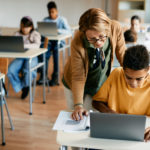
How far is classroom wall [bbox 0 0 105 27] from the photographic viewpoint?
842 cm

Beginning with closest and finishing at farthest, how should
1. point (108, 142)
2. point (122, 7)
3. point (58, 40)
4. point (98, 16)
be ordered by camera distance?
point (108, 142) < point (98, 16) < point (58, 40) < point (122, 7)

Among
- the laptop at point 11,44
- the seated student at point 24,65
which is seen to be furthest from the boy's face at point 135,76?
the seated student at point 24,65

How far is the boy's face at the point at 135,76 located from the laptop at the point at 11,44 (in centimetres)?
202

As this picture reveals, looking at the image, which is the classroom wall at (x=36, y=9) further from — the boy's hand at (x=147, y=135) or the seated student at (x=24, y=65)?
the boy's hand at (x=147, y=135)

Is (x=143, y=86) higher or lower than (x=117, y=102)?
higher

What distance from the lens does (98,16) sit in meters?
1.48

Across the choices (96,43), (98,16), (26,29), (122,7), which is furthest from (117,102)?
(122,7)

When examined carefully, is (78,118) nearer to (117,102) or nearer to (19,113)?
(117,102)

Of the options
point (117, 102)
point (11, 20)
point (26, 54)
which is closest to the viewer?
point (117, 102)

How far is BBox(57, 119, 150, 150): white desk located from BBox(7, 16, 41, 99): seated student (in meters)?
2.18

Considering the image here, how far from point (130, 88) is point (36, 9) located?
769cm

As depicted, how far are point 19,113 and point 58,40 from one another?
4.59 feet

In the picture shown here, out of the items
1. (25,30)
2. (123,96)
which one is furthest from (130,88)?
(25,30)

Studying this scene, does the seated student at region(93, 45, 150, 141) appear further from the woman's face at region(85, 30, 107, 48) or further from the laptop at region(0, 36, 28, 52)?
the laptop at region(0, 36, 28, 52)
